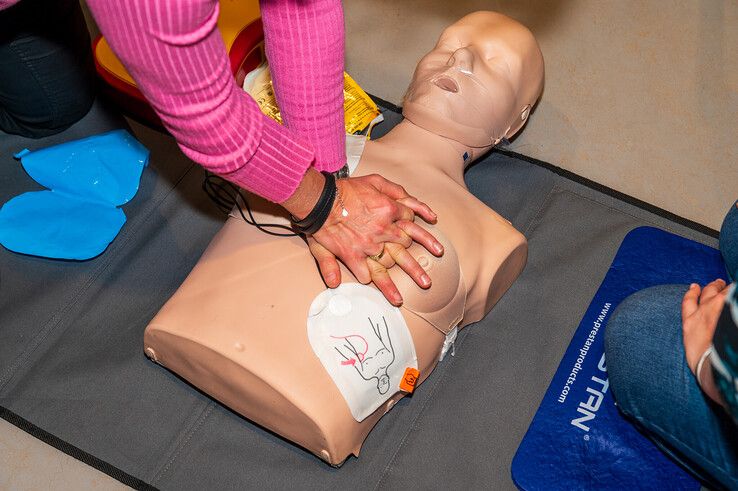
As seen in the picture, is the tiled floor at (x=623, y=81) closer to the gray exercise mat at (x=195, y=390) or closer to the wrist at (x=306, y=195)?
the gray exercise mat at (x=195, y=390)

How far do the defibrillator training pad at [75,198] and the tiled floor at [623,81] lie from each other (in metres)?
0.63

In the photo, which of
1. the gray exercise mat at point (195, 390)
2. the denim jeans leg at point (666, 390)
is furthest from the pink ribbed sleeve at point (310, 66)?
the denim jeans leg at point (666, 390)

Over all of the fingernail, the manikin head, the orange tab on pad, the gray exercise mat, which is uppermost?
the manikin head

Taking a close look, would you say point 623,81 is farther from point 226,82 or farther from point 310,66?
point 226,82

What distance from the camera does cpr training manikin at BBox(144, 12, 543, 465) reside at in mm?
1388

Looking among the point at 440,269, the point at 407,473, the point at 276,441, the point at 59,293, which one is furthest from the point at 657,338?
the point at 59,293

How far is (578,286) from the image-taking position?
5.62 feet

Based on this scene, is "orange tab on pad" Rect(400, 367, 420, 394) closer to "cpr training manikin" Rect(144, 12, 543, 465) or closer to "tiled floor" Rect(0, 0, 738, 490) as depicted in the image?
"cpr training manikin" Rect(144, 12, 543, 465)

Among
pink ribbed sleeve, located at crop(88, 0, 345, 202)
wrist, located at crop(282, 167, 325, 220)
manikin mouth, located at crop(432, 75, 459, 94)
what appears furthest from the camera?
manikin mouth, located at crop(432, 75, 459, 94)

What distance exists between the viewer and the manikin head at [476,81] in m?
1.66

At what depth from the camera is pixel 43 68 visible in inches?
72.5

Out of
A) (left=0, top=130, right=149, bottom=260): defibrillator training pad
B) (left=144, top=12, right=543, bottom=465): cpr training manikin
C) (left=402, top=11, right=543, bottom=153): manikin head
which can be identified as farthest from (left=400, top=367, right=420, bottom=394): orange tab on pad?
(left=0, top=130, right=149, bottom=260): defibrillator training pad

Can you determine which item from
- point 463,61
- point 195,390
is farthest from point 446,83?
point 195,390

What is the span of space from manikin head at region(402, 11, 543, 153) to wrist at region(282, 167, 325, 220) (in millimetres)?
454
